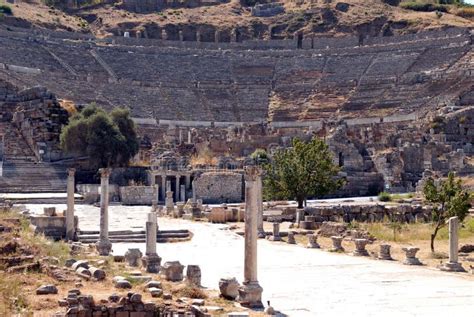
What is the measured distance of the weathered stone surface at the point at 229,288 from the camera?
15273 mm

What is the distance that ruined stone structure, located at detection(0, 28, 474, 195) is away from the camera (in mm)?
48000

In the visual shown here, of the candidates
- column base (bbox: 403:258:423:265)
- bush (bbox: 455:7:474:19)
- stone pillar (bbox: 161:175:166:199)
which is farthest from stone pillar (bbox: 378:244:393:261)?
bush (bbox: 455:7:474:19)

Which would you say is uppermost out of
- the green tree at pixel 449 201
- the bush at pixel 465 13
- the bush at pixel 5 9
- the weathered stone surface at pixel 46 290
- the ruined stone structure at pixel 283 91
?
the bush at pixel 465 13

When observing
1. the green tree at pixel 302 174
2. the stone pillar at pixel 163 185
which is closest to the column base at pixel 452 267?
the green tree at pixel 302 174

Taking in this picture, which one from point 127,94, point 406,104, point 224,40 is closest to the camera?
point 406,104

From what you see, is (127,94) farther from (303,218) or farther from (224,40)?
(303,218)

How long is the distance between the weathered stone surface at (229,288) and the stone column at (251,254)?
183 millimetres

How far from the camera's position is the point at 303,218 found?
32.4 m

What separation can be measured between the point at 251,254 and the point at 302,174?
19.9 metres

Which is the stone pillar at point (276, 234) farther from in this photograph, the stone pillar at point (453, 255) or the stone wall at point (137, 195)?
the stone wall at point (137, 195)

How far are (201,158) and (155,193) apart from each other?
27.5 feet

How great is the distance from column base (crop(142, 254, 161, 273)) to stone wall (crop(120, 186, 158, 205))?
22.6 meters

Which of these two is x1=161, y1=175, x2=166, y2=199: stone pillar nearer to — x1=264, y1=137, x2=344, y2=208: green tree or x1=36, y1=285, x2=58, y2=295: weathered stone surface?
x1=264, y1=137, x2=344, y2=208: green tree

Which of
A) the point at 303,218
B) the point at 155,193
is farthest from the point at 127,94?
the point at 303,218
